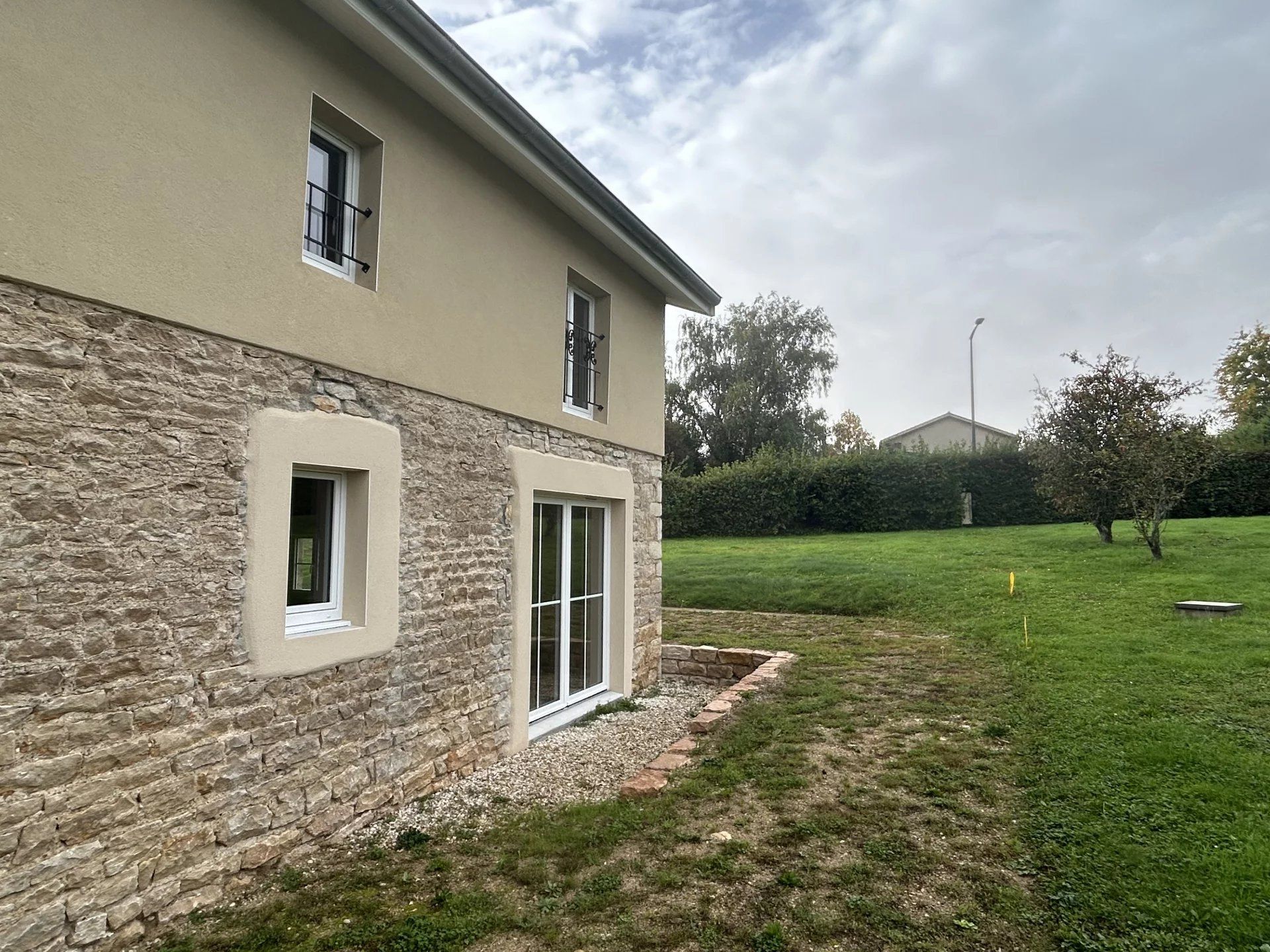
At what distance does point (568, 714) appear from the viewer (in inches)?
267

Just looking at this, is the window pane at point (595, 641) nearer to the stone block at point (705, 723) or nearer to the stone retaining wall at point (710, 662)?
the stone retaining wall at point (710, 662)

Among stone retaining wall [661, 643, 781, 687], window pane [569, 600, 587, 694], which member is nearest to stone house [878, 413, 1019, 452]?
stone retaining wall [661, 643, 781, 687]

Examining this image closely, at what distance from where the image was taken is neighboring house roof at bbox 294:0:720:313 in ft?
13.1

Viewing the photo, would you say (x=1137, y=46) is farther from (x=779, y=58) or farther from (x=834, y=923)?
(x=834, y=923)

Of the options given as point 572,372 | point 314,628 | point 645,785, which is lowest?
point 645,785

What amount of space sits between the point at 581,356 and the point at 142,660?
490 cm

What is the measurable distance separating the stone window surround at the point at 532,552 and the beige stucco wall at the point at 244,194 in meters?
0.66

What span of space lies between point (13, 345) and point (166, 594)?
1.19 meters

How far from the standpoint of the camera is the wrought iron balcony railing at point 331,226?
14.0 ft

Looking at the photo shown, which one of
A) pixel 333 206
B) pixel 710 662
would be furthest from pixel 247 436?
pixel 710 662

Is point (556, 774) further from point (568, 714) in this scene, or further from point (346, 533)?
point (346, 533)

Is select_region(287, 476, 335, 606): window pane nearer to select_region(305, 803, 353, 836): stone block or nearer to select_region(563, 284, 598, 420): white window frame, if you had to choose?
select_region(305, 803, 353, 836): stone block

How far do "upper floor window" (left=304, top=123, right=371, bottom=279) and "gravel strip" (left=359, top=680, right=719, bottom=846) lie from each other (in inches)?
141

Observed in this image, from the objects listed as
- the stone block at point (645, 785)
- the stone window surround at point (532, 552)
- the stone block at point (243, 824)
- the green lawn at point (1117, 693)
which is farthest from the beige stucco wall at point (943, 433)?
the stone block at point (243, 824)
